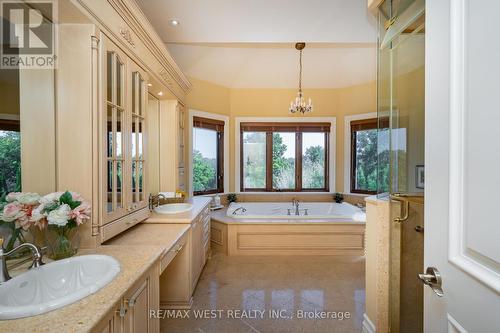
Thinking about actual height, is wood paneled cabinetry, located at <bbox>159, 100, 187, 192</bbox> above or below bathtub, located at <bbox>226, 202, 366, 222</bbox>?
above

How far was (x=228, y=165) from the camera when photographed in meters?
4.36

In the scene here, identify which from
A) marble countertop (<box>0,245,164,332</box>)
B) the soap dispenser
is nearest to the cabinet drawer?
marble countertop (<box>0,245,164,332</box>)

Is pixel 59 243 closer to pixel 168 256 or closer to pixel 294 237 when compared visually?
pixel 168 256

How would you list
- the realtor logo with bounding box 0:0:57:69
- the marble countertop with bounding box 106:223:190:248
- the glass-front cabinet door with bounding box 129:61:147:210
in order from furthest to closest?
the glass-front cabinet door with bounding box 129:61:147:210, the marble countertop with bounding box 106:223:190:248, the realtor logo with bounding box 0:0:57:69

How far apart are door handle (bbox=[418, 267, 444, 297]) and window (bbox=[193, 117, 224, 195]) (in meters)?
3.51

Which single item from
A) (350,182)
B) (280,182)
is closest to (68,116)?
(280,182)

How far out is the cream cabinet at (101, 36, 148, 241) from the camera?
148cm

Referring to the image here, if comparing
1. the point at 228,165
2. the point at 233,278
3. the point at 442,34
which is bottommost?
the point at 233,278

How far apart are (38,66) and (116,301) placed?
1382mm

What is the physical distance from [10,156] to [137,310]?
1086 millimetres

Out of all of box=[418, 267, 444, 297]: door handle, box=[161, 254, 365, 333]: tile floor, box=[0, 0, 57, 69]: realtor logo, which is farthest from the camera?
box=[161, 254, 365, 333]: tile floor

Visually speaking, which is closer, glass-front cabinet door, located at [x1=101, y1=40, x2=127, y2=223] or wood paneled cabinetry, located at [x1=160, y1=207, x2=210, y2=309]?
glass-front cabinet door, located at [x1=101, y1=40, x2=127, y2=223]

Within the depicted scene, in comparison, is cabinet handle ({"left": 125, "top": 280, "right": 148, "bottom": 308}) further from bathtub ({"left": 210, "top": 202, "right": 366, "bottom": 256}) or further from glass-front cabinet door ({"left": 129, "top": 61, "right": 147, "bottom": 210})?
bathtub ({"left": 210, "top": 202, "right": 366, "bottom": 256})

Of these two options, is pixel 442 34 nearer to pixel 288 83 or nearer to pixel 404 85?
pixel 404 85
